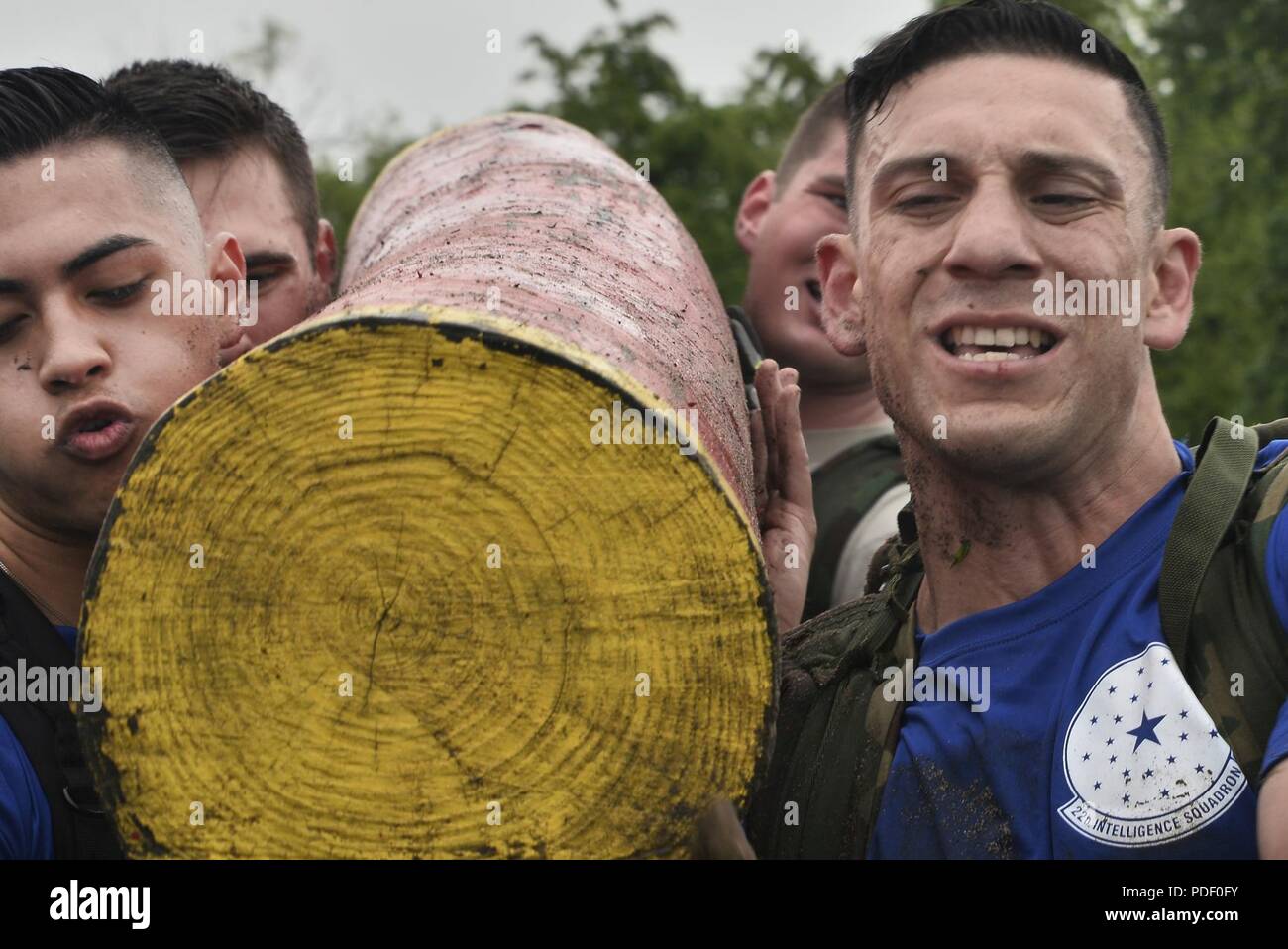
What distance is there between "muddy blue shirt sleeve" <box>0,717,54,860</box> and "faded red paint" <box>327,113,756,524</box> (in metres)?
0.80

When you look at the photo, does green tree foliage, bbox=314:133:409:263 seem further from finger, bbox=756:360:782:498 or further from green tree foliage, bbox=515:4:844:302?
finger, bbox=756:360:782:498

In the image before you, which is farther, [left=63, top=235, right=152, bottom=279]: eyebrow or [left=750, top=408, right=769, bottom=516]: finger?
[left=750, top=408, right=769, bottom=516]: finger

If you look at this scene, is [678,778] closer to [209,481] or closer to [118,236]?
[209,481]

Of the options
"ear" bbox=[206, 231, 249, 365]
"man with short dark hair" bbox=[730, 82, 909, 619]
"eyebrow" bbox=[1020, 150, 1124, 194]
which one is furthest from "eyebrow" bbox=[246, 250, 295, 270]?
"eyebrow" bbox=[1020, 150, 1124, 194]

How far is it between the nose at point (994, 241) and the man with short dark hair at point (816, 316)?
1.48 metres

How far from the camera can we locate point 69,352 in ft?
7.79

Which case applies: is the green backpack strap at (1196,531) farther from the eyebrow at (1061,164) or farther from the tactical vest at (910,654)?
the eyebrow at (1061,164)

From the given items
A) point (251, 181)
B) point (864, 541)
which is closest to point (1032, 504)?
point (864, 541)

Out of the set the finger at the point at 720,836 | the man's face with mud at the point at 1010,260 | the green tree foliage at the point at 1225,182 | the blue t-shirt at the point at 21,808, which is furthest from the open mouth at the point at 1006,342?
the green tree foliage at the point at 1225,182

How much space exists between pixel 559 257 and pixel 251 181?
1398mm

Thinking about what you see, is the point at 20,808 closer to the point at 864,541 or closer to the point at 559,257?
the point at 559,257

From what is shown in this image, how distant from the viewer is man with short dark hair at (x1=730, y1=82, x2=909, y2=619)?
4.00m

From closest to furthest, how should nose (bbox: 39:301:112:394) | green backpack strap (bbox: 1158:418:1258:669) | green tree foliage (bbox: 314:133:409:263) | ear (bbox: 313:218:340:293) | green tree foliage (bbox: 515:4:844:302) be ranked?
green backpack strap (bbox: 1158:418:1258:669), nose (bbox: 39:301:112:394), ear (bbox: 313:218:340:293), green tree foliage (bbox: 515:4:844:302), green tree foliage (bbox: 314:133:409:263)

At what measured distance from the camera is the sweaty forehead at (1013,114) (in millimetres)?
2473
